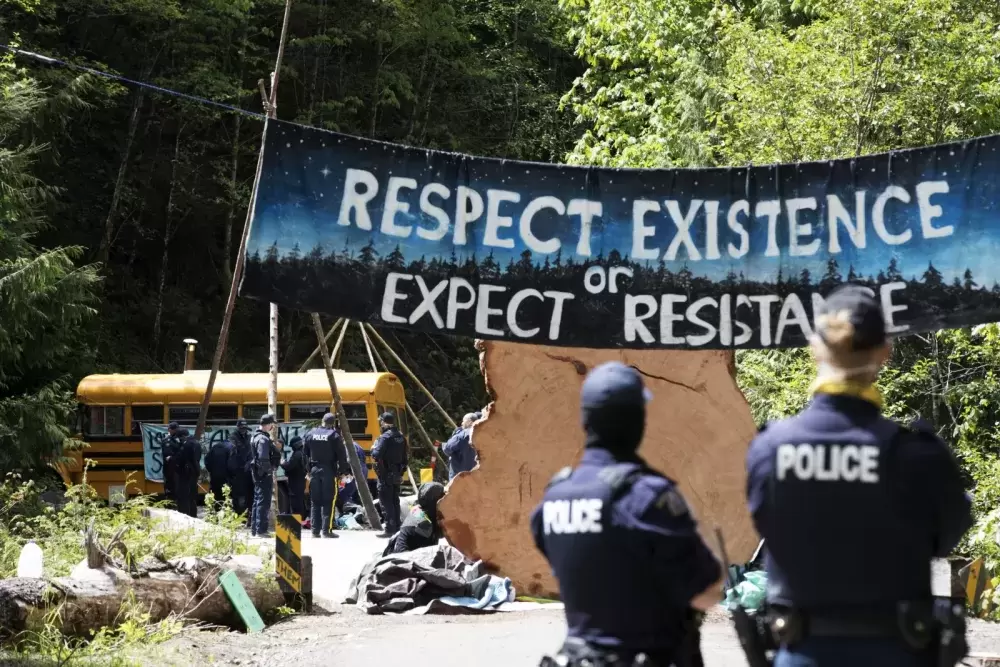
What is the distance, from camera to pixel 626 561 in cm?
414

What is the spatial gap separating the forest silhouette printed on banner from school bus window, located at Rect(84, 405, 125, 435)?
17308mm

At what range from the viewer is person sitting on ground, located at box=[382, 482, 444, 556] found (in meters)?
13.1

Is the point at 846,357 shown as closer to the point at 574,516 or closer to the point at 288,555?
the point at 574,516

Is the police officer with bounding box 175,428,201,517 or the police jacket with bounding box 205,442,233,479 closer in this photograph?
the police officer with bounding box 175,428,201,517

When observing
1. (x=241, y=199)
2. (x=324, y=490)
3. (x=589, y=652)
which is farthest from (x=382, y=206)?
(x=241, y=199)

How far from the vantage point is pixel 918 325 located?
871 cm

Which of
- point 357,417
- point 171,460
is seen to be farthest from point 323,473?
point 357,417

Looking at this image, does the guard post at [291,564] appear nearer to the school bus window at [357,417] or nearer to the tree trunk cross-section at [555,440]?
the tree trunk cross-section at [555,440]

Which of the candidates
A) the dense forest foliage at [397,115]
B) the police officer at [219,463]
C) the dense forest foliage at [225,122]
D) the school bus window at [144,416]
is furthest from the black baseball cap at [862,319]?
the dense forest foliage at [225,122]

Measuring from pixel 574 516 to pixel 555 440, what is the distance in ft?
25.3

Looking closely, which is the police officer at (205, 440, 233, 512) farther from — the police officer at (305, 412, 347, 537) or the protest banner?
the protest banner

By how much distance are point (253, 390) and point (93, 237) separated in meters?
11.6

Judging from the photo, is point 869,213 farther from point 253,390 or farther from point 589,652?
point 253,390

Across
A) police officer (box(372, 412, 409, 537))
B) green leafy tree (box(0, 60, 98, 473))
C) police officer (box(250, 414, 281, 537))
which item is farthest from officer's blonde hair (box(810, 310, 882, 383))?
green leafy tree (box(0, 60, 98, 473))
